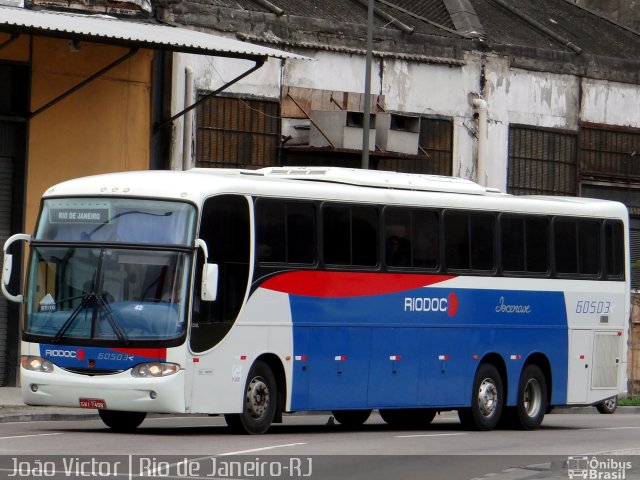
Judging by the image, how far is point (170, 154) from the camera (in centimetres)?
2900

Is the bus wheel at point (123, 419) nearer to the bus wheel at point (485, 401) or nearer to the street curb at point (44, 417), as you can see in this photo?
the street curb at point (44, 417)

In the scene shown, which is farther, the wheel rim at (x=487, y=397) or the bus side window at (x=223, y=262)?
the wheel rim at (x=487, y=397)

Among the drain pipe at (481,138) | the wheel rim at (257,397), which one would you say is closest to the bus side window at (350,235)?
the wheel rim at (257,397)

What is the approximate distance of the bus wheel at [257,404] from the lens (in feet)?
61.2

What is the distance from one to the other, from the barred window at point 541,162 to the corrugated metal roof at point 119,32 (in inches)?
368

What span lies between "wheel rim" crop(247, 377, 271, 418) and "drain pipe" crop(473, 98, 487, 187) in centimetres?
1577

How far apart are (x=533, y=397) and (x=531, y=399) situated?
0.14 ft

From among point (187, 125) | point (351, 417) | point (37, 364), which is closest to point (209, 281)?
point (37, 364)

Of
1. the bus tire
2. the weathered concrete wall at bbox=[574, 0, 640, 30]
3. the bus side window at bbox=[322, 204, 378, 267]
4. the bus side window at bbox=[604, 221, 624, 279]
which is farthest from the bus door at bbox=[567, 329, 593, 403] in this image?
the weathered concrete wall at bbox=[574, 0, 640, 30]

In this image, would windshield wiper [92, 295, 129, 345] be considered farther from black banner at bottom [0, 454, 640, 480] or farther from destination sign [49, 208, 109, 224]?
black banner at bottom [0, 454, 640, 480]

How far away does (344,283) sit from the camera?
20.0 metres

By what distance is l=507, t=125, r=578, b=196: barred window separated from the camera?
34.8 m

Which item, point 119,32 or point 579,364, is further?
point 119,32

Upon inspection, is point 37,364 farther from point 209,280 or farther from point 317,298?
point 317,298
